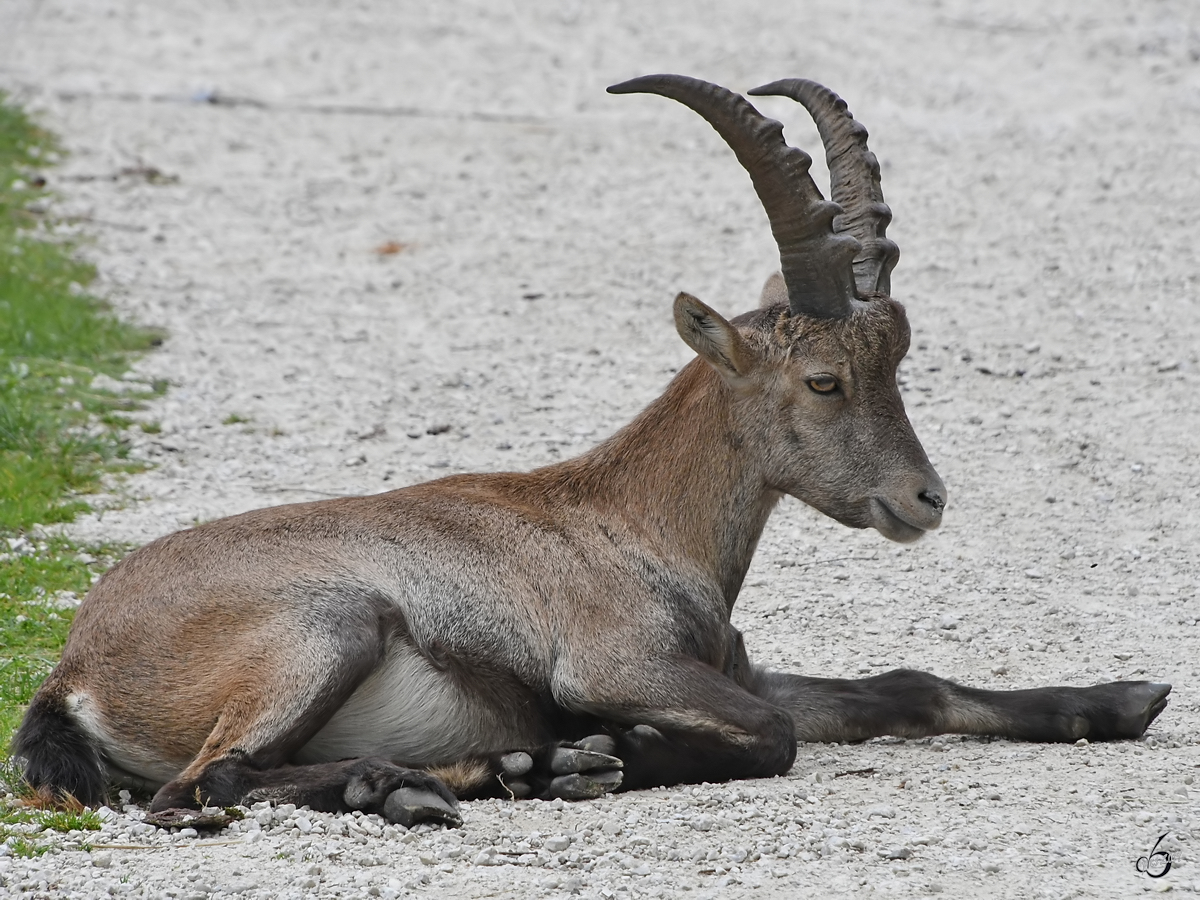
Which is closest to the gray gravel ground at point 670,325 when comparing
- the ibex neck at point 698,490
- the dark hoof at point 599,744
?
the dark hoof at point 599,744

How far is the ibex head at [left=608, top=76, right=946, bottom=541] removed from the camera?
649cm

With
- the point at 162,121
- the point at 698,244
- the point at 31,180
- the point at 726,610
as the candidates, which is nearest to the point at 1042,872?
the point at 726,610

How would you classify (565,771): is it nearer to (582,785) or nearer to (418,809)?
(582,785)

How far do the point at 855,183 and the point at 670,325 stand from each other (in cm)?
624

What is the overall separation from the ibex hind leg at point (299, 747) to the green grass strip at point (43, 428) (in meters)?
0.52

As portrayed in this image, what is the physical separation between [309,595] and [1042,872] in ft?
9.64

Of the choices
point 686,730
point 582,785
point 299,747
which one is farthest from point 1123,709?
point 299,747

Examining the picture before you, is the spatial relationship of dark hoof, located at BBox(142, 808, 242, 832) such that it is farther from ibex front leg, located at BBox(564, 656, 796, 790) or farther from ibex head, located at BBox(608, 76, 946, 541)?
ibex head, located at BBox(608, 76, 946, 541)

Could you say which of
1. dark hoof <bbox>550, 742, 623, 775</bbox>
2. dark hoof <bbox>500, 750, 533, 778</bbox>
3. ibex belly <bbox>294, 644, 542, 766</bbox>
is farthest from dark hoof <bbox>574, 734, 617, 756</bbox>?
ibex belly <bbox>294, 644, 542, 766</bbox>

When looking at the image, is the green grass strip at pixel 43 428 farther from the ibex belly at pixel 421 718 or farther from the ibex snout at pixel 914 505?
the ibex snout at pixel 914 505

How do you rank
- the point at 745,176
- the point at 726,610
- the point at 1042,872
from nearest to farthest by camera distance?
1. the point at 1042,872
2. the point at 726,610
3. the point at 745,176

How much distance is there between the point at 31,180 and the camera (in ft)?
55.8

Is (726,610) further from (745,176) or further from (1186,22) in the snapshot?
(1186,22)

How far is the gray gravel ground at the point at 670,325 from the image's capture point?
5.45 m
